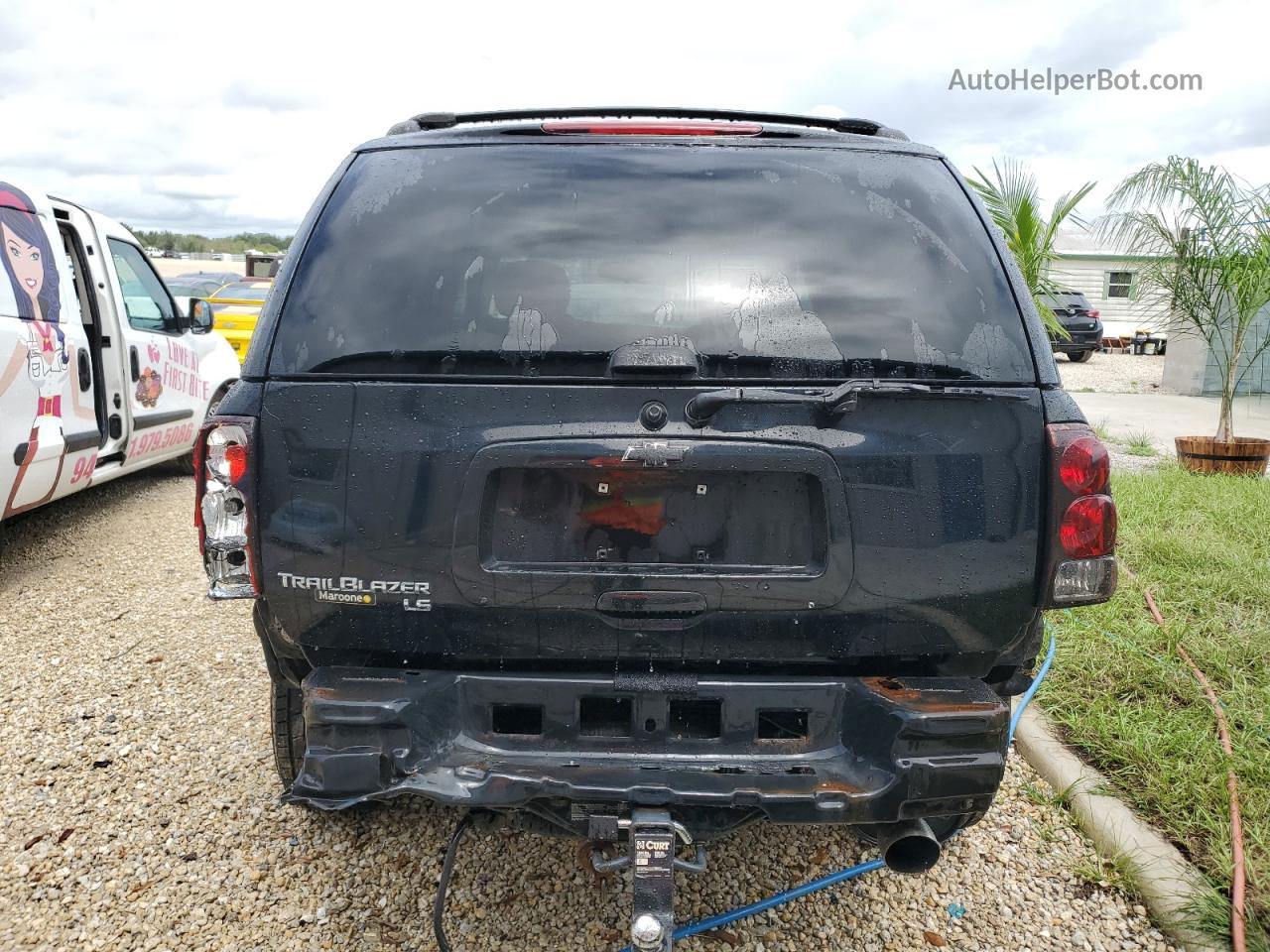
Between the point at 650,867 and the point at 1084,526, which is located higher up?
the point at 1084,526

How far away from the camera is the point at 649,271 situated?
6.61 ft

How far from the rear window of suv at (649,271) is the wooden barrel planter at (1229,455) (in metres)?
6.94

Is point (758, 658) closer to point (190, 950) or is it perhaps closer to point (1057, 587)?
point (1057, 587)

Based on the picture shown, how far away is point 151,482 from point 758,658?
23.5 ft

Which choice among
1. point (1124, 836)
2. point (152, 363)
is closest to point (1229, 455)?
Result: point (1124, 836)

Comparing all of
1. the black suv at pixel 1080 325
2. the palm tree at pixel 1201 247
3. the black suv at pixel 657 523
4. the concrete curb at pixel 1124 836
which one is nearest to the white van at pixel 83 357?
the black suv at pixel 657 523

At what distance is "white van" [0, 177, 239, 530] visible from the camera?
180 inches

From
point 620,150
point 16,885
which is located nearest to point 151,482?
point 16,885

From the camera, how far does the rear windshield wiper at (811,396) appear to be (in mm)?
1867

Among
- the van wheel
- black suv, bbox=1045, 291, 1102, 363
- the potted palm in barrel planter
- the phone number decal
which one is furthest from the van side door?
black suv, bbox=1045, 291, 1102, 363

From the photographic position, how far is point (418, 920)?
7.75 ft

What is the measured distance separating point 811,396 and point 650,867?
105 cm

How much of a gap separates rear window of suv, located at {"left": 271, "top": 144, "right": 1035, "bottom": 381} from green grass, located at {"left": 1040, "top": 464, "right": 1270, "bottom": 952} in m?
1.66

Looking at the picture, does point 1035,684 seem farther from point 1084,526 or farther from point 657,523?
point 657,523
